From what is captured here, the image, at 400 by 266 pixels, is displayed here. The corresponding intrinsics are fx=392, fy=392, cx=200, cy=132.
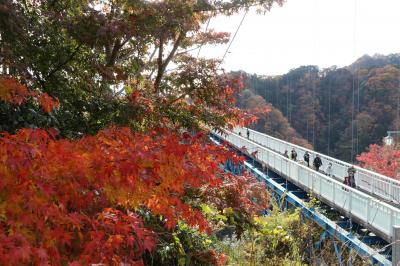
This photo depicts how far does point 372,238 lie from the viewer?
8539mm

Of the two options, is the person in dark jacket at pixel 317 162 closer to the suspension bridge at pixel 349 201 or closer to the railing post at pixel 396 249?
the suspension bridge at pixel 349 201

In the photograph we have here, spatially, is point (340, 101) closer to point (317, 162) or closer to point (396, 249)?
point (317, 162)

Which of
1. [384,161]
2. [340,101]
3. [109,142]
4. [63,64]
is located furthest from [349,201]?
[340,101]

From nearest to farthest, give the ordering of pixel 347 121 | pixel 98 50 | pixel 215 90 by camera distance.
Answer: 1. pixel 98 50
2. pixel 215 90
3. pixel 347 121

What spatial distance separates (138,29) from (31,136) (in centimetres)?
348

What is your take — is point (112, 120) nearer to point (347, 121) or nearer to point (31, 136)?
point (31, 136)

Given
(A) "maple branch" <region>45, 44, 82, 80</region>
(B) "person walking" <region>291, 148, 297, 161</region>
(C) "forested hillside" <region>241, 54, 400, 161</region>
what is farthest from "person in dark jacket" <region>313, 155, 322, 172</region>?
(C) "forested hillside" <region>241, 54, 400, 161</region>

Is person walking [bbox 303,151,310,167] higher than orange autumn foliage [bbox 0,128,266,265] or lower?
lower

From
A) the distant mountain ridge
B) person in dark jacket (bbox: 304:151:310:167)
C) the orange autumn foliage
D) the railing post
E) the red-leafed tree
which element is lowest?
the red-leafed tree

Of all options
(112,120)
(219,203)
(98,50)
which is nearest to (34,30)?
(98,50)

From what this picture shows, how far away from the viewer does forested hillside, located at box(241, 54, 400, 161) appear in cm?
4034

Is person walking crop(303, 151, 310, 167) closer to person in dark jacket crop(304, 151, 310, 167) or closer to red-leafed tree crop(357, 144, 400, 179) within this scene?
person in dark jacket crop(304, 151, 310, 167)

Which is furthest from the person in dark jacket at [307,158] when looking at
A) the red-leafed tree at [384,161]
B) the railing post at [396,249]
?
the railing post at [396,249]

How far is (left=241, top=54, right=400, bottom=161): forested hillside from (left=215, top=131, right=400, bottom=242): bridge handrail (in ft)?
94.9
